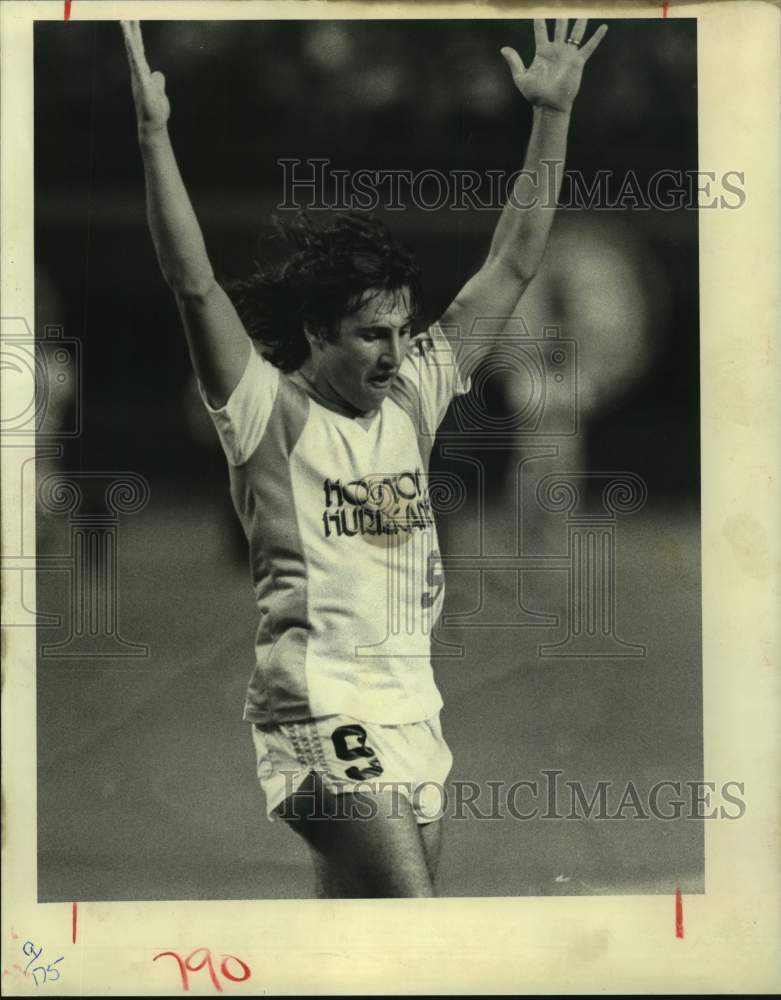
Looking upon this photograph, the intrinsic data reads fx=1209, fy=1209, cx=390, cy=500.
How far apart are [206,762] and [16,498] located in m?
0.99

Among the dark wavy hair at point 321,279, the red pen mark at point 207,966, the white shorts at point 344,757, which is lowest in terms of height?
the red pen mark at point 207,966

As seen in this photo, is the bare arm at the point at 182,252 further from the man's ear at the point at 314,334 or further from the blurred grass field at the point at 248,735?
the blurred grass field at the point at 248,735

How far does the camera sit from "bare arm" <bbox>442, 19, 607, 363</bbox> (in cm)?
373

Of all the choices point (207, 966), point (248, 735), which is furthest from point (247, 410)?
point (207, 966)

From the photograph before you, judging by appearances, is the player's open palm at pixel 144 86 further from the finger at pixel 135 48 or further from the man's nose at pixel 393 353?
the man's nose at pixel 393 353

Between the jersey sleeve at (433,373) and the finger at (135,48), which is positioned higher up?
the finger at (135,48)

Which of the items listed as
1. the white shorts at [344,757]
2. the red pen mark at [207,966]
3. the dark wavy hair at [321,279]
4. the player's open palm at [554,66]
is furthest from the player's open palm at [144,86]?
the red pen mark at [207,966]

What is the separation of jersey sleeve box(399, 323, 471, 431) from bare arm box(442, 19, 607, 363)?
0.07 meters

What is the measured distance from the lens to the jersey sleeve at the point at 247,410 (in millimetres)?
3682

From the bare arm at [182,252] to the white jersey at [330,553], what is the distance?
8 cm

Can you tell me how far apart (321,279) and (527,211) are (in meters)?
0.67

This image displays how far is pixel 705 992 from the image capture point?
3688mm

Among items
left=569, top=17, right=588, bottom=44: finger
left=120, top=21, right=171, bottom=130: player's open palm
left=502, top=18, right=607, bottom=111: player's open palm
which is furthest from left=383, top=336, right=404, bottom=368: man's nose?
left=569, top=17, right=588, bottom=44: finger

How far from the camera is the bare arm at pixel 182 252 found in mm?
3660
